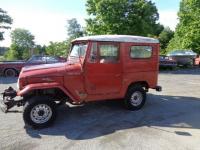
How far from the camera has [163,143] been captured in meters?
6.02

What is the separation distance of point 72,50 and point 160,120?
3162 millimetres

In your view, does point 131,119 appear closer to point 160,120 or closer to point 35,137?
point 160,120

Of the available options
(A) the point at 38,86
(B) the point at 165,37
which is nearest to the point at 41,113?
(A) the point at 38,86

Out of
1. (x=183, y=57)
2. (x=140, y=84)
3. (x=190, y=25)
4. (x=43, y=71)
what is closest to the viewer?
(x=43, y=71)

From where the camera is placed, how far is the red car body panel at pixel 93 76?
714 cm

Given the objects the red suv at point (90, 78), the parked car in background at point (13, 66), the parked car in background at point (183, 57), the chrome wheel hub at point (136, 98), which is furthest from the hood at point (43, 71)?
the parked car in background at point (183, 57)

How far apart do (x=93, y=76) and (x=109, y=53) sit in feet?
2.61

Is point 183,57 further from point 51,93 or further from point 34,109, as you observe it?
point 34,109

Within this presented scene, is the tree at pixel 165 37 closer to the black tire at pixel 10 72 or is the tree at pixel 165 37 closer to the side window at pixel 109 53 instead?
the black tire at pixel 10 72

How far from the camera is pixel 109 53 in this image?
26.2 ft

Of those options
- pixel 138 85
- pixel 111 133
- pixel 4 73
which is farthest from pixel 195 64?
pixel 111 133

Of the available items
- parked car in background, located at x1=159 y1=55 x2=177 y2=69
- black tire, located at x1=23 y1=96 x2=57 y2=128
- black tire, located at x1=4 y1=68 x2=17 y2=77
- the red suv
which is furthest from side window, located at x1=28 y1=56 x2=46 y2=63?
black tire, located at x1=23 y1=96 x2=57 y2=128

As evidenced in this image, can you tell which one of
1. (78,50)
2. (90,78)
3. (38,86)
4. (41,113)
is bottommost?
(41,113)

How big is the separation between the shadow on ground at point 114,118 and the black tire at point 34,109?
160 millimetres
